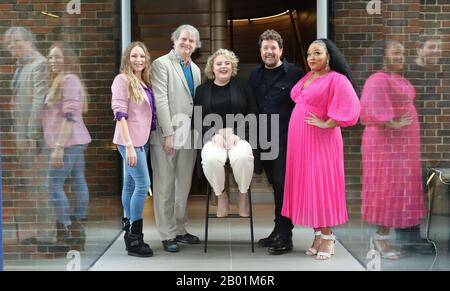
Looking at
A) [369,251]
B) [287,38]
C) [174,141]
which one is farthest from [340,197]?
[287,38]

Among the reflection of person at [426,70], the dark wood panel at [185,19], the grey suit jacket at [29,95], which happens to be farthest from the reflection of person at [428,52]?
the dark wood panel at [185,19]

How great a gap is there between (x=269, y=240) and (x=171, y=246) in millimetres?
734

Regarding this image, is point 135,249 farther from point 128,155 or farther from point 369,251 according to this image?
point 369,251

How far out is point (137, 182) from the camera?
405 centimetres

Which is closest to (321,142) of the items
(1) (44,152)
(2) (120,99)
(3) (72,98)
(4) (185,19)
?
(2) (120,99)

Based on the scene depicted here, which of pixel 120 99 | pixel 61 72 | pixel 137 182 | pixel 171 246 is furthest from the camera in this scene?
pixel 171 246

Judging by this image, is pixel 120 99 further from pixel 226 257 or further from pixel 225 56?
pixel 226 257

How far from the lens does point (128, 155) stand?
12.9 feet

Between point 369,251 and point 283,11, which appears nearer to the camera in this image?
point 369,251

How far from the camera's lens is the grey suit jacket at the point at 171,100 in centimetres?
415

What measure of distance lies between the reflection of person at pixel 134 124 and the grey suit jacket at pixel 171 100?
7 centimetres

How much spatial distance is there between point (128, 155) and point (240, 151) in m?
0.77

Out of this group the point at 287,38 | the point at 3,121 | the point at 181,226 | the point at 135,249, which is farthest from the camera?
the point at 287,38

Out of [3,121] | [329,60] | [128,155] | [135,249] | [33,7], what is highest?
[33,7]
